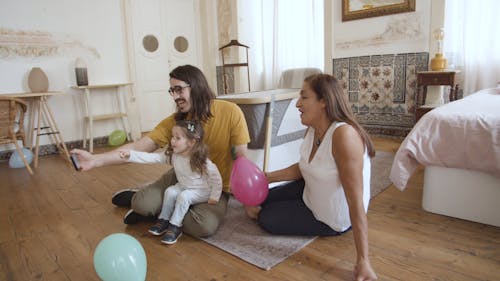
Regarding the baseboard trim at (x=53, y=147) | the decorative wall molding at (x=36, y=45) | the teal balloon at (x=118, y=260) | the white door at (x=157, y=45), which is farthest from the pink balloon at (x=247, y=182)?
the white door at (x=157, y=45)

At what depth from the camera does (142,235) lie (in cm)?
175

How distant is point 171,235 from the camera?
1626mm

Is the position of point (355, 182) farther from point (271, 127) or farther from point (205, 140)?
point (271, 127)

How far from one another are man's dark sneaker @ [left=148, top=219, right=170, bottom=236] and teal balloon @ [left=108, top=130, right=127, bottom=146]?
9.17ft

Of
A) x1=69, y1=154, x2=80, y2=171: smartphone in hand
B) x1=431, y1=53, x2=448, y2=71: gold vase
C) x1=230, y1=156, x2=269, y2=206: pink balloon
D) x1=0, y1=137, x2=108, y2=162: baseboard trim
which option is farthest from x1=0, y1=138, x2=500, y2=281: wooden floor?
x1=0, y1=137, x2=108, y2=162: baseboard trim

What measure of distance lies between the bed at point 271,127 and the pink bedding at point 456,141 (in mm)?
758

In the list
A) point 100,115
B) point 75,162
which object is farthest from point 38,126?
point 75,162

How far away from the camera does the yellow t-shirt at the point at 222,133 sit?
5.95 feet

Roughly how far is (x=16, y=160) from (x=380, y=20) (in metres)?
3.89

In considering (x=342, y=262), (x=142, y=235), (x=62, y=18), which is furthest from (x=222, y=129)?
(x=62, y=18)

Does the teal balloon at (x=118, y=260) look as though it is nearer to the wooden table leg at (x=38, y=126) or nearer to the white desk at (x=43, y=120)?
the wooden table leg at (x=38, y=126)

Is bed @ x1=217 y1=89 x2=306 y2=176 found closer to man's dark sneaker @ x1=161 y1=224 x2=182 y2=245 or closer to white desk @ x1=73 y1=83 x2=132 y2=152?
man's dark sneaker @ x1=161 y1=224 x2=182 y2=245

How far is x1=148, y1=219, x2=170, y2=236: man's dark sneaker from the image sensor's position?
5.56ft

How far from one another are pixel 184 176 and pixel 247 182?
1.12ft
